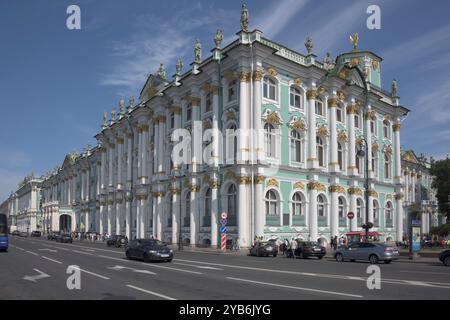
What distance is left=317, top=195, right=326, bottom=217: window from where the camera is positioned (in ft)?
150

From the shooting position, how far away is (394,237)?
187 feet

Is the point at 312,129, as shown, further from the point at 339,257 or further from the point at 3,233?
the point at 3,233

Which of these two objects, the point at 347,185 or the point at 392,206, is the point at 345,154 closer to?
the point at 347,185

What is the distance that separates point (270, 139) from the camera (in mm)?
42250

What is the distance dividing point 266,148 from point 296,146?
454cm

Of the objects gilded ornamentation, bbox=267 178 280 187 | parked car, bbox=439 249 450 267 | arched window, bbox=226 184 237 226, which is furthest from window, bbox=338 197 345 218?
parked car, bbox=439 249 450 267

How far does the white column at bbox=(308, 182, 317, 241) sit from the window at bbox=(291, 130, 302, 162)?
2887mm

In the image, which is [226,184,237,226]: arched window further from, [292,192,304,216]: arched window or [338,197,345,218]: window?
[338,197,345,218]: window

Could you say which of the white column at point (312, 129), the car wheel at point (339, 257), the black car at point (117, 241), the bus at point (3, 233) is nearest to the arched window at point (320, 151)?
the white column at point (312, 129)

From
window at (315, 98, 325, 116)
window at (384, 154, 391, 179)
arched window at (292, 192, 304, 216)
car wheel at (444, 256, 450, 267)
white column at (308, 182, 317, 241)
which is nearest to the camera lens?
car wheel at (444, 256, 450, 267)

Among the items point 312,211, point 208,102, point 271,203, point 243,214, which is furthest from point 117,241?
point 312,211
